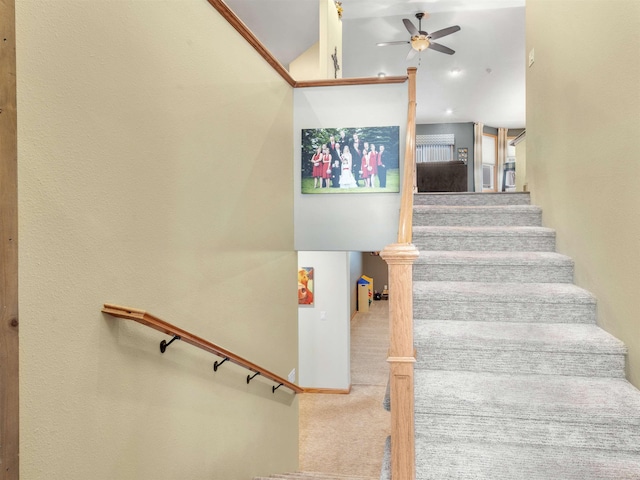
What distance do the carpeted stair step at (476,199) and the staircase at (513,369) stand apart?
0.70 metres

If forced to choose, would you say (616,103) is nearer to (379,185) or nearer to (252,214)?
(379,185)

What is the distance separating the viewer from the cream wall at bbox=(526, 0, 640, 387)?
2211mm

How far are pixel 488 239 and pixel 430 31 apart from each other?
4.68 metres

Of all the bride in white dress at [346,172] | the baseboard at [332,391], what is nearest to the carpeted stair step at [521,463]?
the bride in white dress at [346,172]

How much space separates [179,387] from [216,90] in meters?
1.64

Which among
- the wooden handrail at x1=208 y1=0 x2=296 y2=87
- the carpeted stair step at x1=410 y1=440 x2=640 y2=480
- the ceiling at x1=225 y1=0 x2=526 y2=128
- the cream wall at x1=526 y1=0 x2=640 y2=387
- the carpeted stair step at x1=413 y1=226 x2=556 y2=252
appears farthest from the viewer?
the ceiling at x1=225 y1=0 x2=526 y2=128

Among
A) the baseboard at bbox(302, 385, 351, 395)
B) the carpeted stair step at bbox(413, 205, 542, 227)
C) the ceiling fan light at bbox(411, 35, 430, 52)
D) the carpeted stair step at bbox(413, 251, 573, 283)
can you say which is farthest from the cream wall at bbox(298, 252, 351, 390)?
the carpeted stair step at bbox(413, 251, 573, 283)

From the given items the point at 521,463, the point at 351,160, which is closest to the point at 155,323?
the point at 521,463

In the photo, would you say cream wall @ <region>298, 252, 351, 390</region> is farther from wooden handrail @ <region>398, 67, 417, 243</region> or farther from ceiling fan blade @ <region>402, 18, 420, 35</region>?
wooden handrail @ <region>398, 67, 417, 243</region>

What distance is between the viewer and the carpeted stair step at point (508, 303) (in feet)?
8.54

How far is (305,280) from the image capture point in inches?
251

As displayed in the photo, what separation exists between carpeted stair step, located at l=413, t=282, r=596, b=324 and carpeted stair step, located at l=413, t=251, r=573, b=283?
0.12 meters

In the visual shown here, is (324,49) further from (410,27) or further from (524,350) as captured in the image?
(524,350)

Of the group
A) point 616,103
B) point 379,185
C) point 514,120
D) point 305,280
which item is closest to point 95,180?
point 616,103
